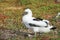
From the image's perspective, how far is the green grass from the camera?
14023 mm

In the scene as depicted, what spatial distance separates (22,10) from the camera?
56.8ft

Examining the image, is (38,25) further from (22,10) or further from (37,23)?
(22,10)

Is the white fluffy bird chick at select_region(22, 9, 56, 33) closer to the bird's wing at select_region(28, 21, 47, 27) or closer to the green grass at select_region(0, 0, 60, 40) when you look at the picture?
the bird's wing at select_region(28, 21, 47, 27)

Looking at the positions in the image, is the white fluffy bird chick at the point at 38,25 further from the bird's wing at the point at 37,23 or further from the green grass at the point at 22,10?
the green grass at the point at 22,10

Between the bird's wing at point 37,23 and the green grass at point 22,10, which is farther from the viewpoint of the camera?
the green grass at point 22,10

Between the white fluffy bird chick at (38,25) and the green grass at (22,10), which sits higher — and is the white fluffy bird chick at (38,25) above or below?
below

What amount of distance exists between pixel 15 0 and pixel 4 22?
5.34 metres

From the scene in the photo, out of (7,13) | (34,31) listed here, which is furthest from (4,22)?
(34,31)

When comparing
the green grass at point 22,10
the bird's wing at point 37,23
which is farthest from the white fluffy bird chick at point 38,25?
the green grass at point 22,10

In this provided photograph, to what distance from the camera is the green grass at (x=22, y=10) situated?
14.0 m

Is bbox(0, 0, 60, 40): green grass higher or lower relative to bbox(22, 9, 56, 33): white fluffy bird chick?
higher

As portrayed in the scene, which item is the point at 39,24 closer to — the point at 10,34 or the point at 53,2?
the point at 10,34

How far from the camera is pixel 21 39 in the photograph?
35.9 feet

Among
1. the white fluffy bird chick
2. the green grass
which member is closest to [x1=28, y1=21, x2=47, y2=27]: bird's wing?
the white fluffy bird chick
